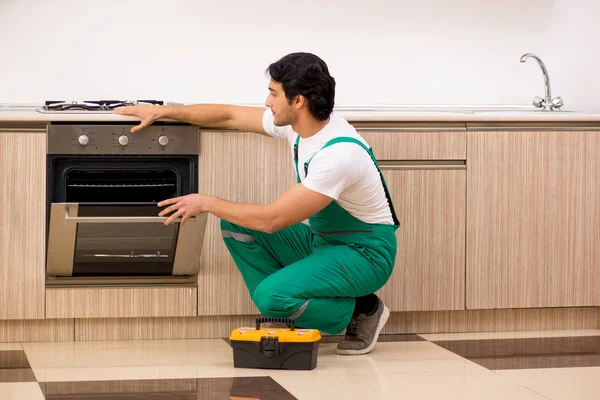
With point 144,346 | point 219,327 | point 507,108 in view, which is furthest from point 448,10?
point 144,346

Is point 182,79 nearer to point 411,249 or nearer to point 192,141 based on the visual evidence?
point 192,141

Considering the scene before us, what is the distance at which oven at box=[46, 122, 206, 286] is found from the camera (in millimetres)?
3244

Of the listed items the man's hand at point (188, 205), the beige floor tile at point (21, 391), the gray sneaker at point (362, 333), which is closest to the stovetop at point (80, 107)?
the man's hand at point (188, 205)

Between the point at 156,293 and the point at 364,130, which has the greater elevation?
the point at 364,130

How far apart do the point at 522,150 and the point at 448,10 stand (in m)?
1.00

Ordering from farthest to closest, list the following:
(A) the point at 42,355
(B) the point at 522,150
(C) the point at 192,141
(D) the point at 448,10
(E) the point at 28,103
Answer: (D) the point at 448,10 < (E) the point at 28,103 < (B) the point at 522,150 < (C) the point at 192,141 < (A) the point at 42,355

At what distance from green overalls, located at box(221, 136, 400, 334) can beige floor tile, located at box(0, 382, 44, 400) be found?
2.66ft

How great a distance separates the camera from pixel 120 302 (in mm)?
3402

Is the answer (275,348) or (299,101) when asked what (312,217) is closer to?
(299,101)

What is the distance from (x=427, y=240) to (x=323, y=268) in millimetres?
641

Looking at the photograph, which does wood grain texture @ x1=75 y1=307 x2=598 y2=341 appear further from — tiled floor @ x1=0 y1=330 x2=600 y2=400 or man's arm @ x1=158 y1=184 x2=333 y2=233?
man's arm @ x1=158 y1=184 x2=333 y2=233

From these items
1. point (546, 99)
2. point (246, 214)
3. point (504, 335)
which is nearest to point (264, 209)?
point (246, 214)

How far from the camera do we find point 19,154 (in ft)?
10.9

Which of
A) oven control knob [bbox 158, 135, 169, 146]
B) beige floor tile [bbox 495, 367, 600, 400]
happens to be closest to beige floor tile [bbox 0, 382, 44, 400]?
oven control knob [bbox 158, 135, 169, 146]
